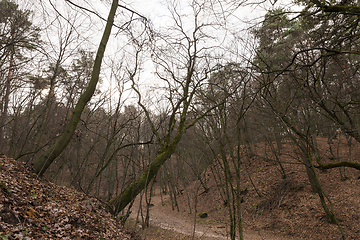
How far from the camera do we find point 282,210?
9.38 meters

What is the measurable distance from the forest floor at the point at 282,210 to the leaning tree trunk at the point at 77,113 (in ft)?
9.09

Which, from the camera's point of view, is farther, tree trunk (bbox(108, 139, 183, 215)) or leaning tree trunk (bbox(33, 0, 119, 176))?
tree trunk (bbox(108, 139, 183, 215))

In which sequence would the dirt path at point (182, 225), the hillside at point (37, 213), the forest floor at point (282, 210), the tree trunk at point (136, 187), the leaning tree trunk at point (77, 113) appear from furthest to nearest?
1. the dirt path at point (182, 225)
2. the forest floor at point (282, 210)
3. the tree trunk at point (136, 187)
4. the leaning tree trunk at point (77, 113)
5. the hillside at point (37, 213)

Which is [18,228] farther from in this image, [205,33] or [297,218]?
[297,218]

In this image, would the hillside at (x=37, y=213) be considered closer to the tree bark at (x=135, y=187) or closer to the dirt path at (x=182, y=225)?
the tree bark at (x=135, y=187)

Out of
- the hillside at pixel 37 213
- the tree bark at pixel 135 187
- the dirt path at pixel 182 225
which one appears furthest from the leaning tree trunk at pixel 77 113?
the dirt path at pixel 182 225

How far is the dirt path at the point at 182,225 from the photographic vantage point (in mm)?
8102

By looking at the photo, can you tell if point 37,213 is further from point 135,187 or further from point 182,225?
point 182,225

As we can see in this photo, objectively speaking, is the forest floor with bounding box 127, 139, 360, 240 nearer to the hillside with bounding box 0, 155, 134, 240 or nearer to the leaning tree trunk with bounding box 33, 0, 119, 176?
the hillside with bounding box 0, 155, 134, 240

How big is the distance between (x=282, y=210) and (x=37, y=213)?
9.90 meters

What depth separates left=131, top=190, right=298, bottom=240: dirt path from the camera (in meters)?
8.10

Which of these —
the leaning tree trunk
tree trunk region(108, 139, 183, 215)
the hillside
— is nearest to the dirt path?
tree trunk region(108, 139, 183, 215)

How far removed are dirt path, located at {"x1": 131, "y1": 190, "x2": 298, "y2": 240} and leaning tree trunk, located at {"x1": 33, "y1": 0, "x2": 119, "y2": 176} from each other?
3992 mm

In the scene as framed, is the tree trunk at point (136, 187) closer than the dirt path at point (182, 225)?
Yes
